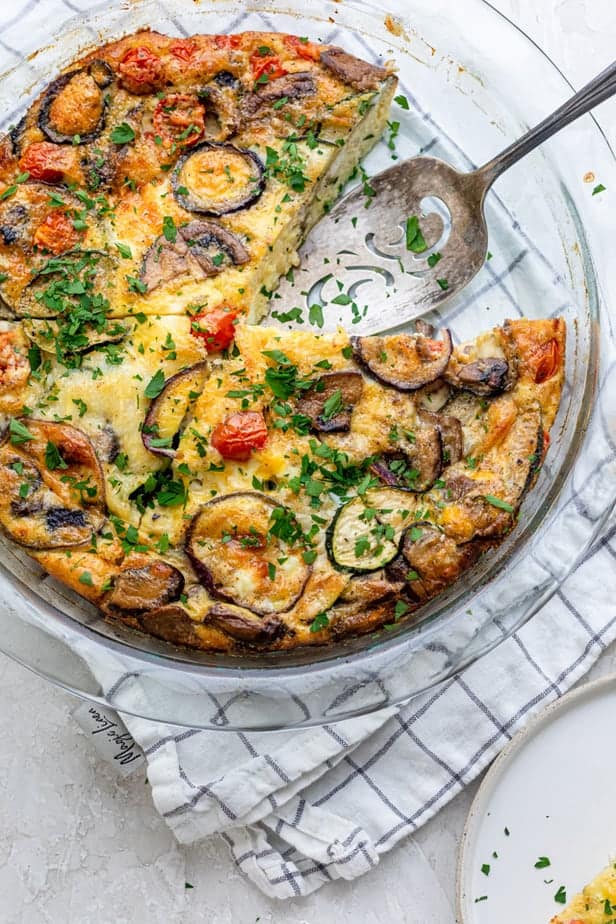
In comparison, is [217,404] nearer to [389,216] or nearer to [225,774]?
[389,216]

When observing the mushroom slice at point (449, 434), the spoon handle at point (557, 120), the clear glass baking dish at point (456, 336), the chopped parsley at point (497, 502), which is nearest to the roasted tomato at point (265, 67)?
the clear glass baking dish at point (456, 336)

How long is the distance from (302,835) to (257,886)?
1.06 feet

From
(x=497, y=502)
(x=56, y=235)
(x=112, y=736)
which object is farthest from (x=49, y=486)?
(x=497, y=502)

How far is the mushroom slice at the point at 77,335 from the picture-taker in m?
4.05

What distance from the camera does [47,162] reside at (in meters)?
4.19

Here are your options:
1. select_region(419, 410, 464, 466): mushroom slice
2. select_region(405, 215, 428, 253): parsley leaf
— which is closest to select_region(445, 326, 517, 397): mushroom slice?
select_region(419, 410, 464, 466): mushroom slice

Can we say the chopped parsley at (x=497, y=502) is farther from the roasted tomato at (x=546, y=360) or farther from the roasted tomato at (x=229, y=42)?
the roasted tomato at (x=229, y=42)

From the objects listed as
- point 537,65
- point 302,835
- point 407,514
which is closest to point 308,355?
point 407,514

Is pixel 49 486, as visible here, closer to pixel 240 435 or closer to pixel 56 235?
pixel 240 435

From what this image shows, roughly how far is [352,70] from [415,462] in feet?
5.57

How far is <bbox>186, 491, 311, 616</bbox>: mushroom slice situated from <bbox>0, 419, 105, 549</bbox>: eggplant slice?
42 cm

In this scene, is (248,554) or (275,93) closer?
(248,554)

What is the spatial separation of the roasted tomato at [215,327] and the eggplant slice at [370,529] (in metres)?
0.83

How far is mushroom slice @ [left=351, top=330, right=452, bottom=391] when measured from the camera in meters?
4.03
